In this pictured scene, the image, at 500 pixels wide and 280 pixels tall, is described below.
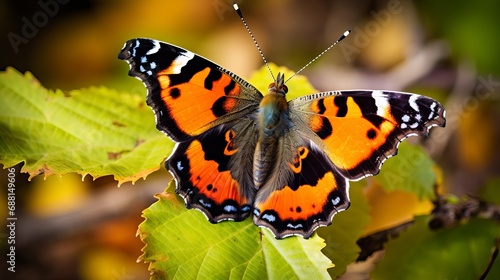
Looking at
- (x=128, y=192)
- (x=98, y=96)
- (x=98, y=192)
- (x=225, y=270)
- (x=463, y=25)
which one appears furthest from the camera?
(x=463, y=25)

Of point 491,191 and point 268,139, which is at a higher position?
point 268,139

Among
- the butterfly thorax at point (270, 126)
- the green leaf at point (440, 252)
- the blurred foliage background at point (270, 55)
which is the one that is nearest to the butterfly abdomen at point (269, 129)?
the butterfly thorax at point (270, 126)

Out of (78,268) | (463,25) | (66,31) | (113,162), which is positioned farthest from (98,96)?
(463,25)

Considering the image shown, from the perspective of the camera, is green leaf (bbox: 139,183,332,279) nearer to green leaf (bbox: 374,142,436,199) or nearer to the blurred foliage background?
green leaf (bbox: 374,142,436,199)

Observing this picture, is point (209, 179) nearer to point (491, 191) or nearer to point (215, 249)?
point (215, 249)

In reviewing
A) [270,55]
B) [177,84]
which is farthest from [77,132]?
[270,55]

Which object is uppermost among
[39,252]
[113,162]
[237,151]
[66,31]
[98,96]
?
[66,31]

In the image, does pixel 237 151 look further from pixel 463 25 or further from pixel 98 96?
pixel 463 25
